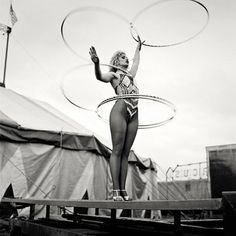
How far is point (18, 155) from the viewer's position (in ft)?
19.5

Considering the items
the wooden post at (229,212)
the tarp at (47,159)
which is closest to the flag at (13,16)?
the tarp at (47,159)

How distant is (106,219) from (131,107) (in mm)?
1693

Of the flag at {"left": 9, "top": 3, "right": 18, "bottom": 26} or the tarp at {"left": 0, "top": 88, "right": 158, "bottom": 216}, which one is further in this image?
Answer: the flag at {"left": 9, "top": 3, "right": 18, "bottom": 26}

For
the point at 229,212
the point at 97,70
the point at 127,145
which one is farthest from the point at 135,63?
the point at 229,212

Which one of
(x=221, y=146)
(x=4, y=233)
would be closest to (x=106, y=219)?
(x=4, y=233)

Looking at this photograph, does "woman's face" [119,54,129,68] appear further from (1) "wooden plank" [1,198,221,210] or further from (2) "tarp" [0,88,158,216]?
(2) "tarp" [0,88,158,216]

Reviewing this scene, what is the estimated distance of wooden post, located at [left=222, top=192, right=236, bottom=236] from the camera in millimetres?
1233

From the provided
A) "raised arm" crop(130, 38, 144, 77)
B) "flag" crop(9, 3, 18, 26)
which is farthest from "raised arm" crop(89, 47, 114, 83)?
"flag" crop(9, 3, 18, 26)

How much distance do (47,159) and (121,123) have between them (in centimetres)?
380

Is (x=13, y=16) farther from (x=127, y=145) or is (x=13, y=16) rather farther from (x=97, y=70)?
(x=127, y=145)

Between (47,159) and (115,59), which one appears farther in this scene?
(47,159)

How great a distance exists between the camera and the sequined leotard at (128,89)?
2.99 m

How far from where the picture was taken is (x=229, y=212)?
1.26 m

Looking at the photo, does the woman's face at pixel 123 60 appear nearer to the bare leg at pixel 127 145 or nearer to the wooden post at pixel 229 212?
the bare leg at pixel 127 145
